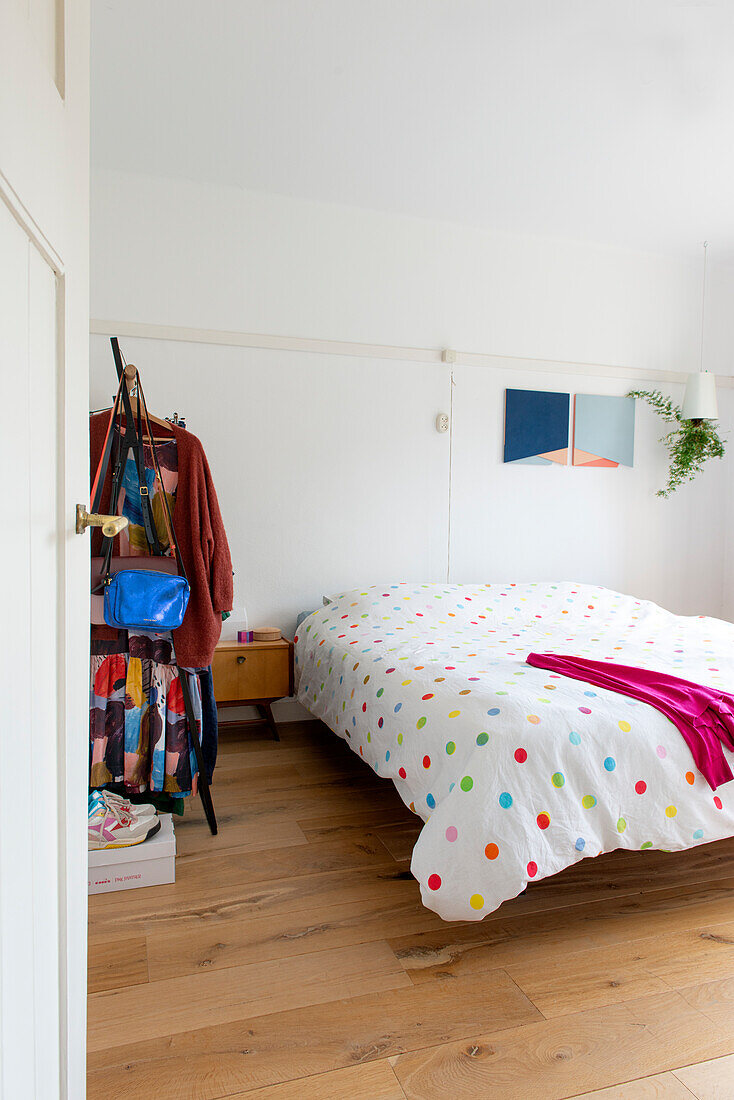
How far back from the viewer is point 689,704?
6.79 ft

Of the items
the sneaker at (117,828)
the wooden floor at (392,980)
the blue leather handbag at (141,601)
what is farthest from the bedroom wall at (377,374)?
the wooden floor at (392,980)

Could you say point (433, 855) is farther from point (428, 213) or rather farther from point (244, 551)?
point (428, 213)

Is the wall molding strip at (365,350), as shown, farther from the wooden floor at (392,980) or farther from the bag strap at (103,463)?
the wooden floor at (392,980)

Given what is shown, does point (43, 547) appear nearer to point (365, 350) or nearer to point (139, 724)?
point (139, 724)

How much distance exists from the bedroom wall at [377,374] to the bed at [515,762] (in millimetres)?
1230

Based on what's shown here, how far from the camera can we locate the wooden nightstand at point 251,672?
131 inches

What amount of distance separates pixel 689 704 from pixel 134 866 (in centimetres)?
168

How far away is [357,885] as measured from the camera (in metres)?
2.19

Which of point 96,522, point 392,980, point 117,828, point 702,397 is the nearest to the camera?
point 96,522

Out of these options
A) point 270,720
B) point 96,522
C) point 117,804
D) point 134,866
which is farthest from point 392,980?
point 270,720

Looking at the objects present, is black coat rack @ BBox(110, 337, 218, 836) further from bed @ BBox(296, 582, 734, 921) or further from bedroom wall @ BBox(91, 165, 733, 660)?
bedroom wall @ BBox(91, 165, 733, 660)

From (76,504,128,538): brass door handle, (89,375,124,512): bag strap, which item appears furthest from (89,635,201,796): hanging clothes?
(76,504,128,538): brass door handle

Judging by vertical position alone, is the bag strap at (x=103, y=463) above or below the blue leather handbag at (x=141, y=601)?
→ above

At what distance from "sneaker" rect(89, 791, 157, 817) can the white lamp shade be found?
3629 millimetres
